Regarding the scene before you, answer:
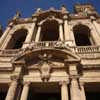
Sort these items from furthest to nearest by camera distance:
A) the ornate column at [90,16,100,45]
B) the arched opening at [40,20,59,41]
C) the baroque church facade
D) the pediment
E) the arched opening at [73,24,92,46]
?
the arched opening at [40,20,59,41], the arched opening at [73,24,92,46], the ornate column at [90,16,100,45], the pediment, the baroque church facade

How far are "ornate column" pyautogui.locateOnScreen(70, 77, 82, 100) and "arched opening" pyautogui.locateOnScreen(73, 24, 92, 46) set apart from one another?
347 inches

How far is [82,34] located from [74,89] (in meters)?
10.4

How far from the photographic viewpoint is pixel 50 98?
1210cm

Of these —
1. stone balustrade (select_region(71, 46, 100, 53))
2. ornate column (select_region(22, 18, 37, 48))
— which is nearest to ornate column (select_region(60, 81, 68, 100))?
stone balustrade (select_region(71, 46, 100, 53))

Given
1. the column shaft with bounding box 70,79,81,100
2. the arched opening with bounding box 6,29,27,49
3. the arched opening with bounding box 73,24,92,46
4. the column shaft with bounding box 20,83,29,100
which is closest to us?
the column shaft with bounding box 70,79,81,100

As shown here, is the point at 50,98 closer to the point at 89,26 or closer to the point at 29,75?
the point at 29,75

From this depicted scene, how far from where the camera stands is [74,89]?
9742 mm

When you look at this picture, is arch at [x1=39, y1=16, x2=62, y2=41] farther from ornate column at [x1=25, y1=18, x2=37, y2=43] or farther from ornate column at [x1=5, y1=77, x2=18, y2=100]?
ornate column at [x1=5, y1=77, x2=18, y2=100]

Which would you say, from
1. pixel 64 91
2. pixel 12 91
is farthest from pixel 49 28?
pixel 12 91

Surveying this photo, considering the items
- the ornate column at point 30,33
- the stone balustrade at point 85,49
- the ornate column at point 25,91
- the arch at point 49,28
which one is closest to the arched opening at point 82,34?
the arch at point 49,28

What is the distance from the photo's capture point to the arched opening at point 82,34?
18200mm

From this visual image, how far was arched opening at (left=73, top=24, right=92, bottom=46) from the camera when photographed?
59.7ft

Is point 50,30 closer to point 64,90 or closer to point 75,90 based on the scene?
point 64,90

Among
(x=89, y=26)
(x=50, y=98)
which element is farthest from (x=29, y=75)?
(x=89, y=26)
